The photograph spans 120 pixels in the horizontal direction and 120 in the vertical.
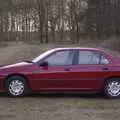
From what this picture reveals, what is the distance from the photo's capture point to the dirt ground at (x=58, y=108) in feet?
31.1

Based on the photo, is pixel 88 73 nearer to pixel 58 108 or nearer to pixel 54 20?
pixel 58 108

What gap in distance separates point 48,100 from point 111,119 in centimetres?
318

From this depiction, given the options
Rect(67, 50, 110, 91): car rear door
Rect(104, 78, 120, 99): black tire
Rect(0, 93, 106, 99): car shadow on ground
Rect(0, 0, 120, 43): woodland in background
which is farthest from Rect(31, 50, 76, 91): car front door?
Rect(0, 0, 120, 43): woodland in background

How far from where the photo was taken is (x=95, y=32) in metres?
73.6

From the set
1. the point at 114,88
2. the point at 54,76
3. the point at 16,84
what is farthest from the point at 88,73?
the point at 16,84

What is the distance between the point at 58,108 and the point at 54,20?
215 ft

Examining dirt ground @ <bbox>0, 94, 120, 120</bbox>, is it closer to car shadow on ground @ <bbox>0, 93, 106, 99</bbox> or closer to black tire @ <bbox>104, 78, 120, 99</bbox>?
car shadow on ground @ <bbox>0, 93, 106, 99</bbox>

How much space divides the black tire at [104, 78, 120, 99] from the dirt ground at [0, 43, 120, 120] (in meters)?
0.23

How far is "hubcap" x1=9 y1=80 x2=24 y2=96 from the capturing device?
40.5ft

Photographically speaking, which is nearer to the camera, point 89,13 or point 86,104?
point 86,104

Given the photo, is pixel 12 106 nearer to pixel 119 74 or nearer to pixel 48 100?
pixel 48 100

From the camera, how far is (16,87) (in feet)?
40.5

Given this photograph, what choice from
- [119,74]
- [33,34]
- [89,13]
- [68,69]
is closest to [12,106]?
[68,69]

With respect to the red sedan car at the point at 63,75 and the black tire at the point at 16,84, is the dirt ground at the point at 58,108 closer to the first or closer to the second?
the black tire at the point at 16,84
